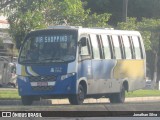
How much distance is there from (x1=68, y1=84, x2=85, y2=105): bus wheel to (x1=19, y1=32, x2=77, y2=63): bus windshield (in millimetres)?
1027

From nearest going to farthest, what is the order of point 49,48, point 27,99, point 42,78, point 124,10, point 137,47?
point 49,48 → point 42,78 → point 27,99 → point 137,47 → point 124,10

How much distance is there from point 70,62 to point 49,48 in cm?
80

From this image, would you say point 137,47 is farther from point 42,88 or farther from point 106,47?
point 42,88

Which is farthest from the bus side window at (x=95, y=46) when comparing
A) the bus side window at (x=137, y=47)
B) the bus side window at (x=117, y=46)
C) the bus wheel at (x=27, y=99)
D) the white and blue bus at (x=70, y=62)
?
the bus wheel at (x=27, y=99)

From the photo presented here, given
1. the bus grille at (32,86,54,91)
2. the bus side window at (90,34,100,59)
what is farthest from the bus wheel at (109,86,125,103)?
the bus grille at (32,86,54,91)

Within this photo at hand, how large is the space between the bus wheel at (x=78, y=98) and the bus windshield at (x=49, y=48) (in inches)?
40.4

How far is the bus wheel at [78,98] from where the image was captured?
53.0ft

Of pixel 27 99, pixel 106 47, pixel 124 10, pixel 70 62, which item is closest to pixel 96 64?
pixel 106 47

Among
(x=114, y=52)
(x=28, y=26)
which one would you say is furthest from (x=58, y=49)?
(x=28, y=26)

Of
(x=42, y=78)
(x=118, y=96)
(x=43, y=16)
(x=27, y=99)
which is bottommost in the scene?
(x=118, y=96)

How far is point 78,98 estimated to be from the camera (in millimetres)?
16312

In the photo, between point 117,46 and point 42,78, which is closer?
point 42,78

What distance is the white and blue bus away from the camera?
1596 centimetres

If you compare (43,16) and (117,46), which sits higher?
(43,16)
